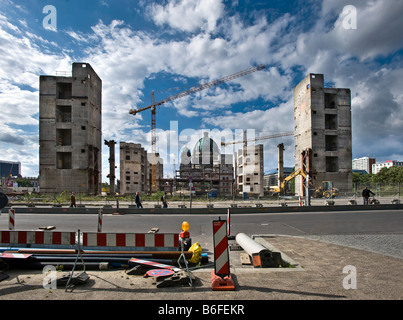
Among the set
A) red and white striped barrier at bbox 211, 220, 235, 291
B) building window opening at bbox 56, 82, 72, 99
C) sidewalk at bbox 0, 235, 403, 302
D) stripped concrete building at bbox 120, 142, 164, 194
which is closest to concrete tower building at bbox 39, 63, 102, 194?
building window opening at bbox 56, 82, 72, 99

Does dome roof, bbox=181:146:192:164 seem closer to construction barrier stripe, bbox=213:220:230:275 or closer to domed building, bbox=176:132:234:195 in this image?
domed building, bbox=176:132:234:195

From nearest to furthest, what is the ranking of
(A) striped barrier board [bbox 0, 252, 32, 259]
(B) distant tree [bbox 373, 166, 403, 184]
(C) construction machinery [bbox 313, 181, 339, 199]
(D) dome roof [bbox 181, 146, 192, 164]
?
1. (A) striped barrier board [bbox 0, 252, 32, 259]
2. (C) construction machinery [bbox 313, 181, 339, 199]
3. (B) distant tree [bbox 373, 166, 403, 184]
4. (D) dome roof [bbox 181, 146, 192, 164]

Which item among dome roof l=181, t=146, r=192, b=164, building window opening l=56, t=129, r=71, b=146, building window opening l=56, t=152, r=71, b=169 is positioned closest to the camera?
building window opening l=56, t=129, r=71, b=146

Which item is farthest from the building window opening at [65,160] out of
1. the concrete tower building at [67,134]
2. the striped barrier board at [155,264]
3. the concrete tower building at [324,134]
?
the striped barrier board at [155,264]

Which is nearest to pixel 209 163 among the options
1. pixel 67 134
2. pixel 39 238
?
pixel 67 134

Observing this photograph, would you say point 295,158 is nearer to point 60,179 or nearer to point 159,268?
point 60,179

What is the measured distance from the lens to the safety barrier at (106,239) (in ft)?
18.1

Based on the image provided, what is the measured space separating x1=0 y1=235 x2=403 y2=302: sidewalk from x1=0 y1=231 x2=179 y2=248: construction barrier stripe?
2.22 feet

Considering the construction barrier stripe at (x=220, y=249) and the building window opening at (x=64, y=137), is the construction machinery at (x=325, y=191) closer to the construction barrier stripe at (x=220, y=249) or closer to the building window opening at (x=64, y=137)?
the construction barrier stripe at (x=220, y=249)

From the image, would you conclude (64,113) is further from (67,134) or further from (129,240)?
(129,240)

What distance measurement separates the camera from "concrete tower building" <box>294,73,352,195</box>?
50344 mm
